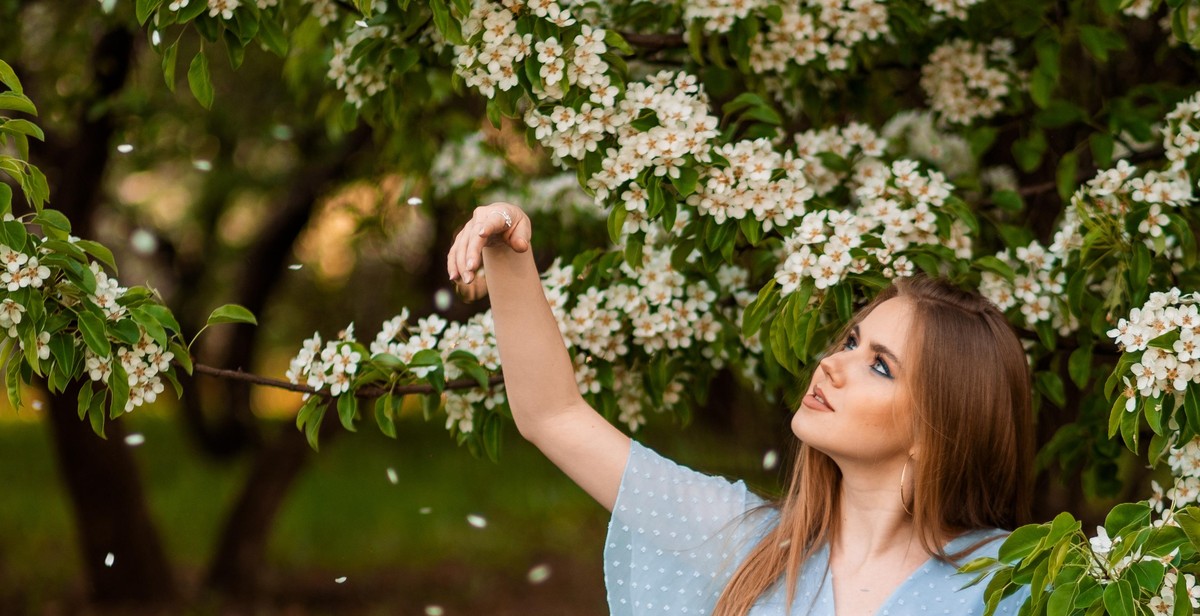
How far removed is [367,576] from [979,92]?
15.9ft

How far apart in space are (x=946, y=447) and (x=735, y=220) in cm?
59

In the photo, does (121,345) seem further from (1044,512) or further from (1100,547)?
(1044,512)

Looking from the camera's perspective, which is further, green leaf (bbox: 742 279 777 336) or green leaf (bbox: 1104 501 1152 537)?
green leaf (bbox: 742 279 777 336)

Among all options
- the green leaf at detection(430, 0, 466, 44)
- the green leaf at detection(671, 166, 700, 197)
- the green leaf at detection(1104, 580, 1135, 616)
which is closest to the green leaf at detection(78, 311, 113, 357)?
the green leaf at detection(430, 0, 466, 44)

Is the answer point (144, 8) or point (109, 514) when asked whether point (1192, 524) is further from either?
point (109, 514)

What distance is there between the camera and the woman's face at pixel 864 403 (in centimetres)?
189

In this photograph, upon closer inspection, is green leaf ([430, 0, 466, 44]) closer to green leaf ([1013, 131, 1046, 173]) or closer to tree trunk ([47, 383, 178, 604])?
green leaf ([1013, 131, 1046, 173])

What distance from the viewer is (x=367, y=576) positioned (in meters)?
6.76

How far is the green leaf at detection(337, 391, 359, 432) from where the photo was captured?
2.22m

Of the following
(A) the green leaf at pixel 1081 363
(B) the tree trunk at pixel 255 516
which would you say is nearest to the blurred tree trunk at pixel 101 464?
(B) the tree trunk at pixel 255 516

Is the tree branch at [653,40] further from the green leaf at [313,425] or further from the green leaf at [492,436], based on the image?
the green leaf at [313,425]

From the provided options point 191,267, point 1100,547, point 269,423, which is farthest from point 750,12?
point 269,423

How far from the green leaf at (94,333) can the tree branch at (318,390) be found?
0.84 feet

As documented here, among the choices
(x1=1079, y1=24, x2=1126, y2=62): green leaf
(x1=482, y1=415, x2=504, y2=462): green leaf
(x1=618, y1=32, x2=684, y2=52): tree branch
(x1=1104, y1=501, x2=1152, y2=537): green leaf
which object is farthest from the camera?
(x1=618, y1=32, x2=684, y2=52): tree branch
